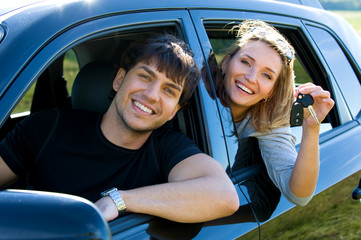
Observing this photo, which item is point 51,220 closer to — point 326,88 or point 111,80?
point 111,80

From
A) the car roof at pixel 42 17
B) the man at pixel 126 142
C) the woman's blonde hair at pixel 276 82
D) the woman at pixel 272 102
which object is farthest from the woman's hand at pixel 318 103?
the car roof at pixel 42 17

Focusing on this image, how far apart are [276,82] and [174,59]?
2.30 feet

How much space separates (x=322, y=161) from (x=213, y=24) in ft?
2.61

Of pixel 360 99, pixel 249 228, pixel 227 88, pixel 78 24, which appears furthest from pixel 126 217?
pixel 360 99

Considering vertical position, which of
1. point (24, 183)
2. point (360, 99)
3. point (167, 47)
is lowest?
point (360, 99)

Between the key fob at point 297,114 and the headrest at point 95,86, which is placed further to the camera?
the headrest at point 95,86

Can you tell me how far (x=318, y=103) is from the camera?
217 centimetres

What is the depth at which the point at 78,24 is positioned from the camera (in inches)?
63.7

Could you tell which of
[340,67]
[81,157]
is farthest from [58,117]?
[340,67]

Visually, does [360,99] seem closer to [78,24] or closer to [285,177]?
[285,177]

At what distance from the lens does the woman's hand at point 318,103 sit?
7.00 ft

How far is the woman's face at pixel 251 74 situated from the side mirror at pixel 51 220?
1.30 meters

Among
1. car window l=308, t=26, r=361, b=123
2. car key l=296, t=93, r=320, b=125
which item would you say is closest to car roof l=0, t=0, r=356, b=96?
car key l=296, t=93, r=320, b=125

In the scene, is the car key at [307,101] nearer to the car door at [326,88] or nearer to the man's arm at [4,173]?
the car door at [326,88]
